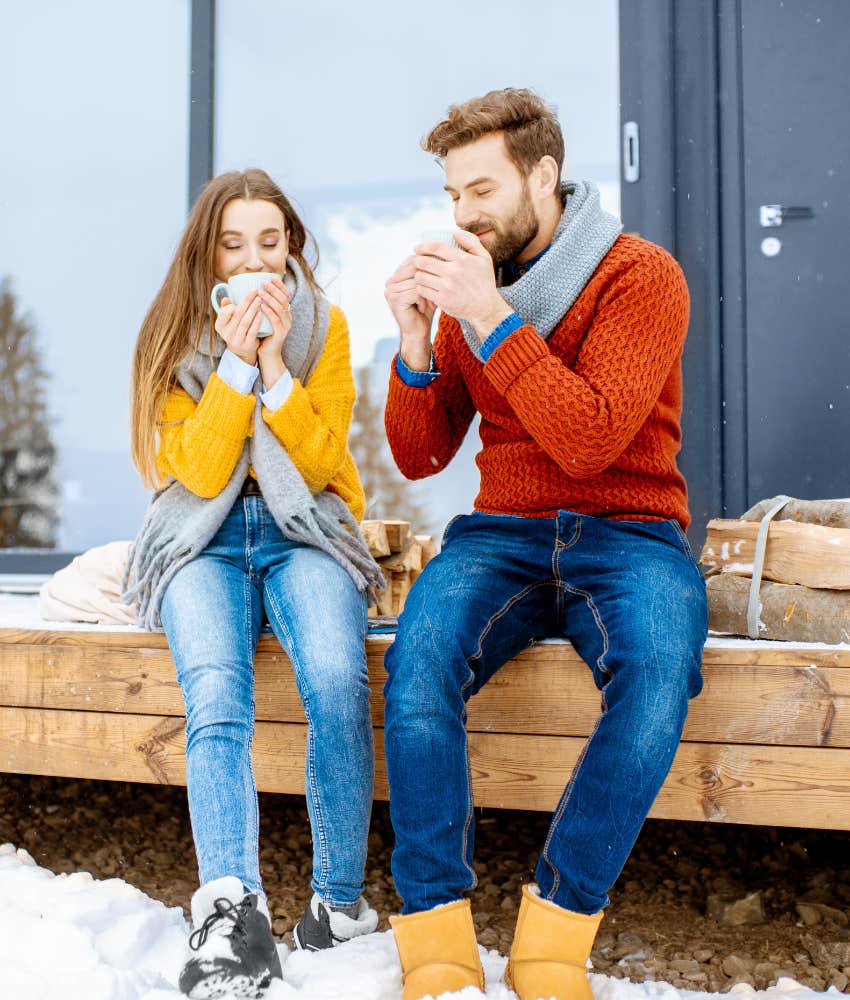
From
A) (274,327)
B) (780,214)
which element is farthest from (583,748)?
(780,214)

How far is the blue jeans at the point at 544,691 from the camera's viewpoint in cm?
126

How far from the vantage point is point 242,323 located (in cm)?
172

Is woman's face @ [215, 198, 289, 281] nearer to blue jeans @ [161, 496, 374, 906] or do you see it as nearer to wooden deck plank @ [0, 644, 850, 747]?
blue jeans @ [161, 496, 374, 906]

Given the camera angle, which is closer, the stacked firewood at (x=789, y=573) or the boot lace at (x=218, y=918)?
the boot lace at (x=218, y=918)

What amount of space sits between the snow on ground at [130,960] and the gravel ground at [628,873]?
16cm

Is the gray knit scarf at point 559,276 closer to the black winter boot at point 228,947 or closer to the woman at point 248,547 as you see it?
the woman at point 248,547

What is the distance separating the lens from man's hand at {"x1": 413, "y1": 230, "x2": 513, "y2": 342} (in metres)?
1.52

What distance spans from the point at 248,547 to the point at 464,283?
23.6 inches

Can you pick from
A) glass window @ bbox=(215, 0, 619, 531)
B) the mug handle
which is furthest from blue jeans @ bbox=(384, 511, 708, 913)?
glass window @ bbox=(215, 0, 619, 531)

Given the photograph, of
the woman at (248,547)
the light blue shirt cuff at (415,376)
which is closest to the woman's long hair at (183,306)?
the woman at (248,547)

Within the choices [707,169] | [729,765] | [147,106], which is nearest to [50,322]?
[147,106]

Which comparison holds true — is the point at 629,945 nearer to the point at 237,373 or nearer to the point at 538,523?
the point at 538,523

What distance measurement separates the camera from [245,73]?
11.3 ft

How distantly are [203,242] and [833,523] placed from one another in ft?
4.15
